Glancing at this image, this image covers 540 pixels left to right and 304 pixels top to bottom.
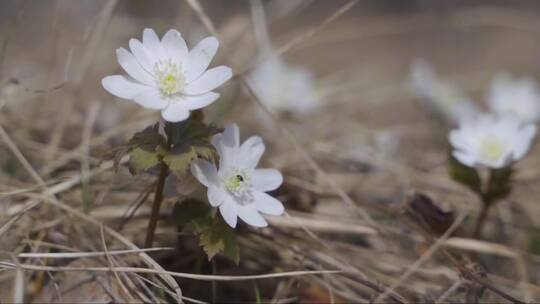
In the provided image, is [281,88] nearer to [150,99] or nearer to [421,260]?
[421,260]

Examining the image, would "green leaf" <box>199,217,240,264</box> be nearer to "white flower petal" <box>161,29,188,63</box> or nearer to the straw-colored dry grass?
the straw-colored dry grass

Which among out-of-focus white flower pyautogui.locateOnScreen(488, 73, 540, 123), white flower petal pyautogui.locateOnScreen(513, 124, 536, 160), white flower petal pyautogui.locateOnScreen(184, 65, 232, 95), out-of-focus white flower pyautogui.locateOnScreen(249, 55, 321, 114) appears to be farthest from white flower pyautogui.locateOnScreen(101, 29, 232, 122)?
out-of-focus white flower pyautogui.locateOnScreen(488, 73, 540, 123)

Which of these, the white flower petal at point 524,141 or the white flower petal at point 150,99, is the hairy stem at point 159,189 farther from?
the white flower petal at point 524,141

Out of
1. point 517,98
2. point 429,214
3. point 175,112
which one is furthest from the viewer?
point 517,98

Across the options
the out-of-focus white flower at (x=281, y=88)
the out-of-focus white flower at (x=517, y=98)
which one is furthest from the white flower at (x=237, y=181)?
the out-of-focus white flower at (x=517, y=98)

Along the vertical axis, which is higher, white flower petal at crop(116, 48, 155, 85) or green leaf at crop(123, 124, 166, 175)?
white flower petal at crop(116, 48, 155, 85)

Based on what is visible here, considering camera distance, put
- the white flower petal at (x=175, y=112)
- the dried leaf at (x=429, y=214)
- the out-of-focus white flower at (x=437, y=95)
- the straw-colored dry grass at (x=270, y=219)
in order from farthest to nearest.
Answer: the out-of-focus white flower at (x=437, y=95), the dried leaf at (x=429, y=214), the straw-colored dry grass at (x=270, y=219), the white flower petal at (x=175, y=112)

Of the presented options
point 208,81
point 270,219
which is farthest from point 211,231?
point 270,219

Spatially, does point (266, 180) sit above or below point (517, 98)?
below
